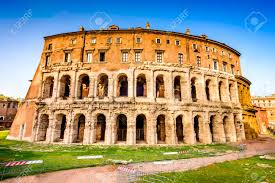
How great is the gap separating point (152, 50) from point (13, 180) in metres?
20.0

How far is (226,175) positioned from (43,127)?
2287cm

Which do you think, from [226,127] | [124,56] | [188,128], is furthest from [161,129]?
[124,56]

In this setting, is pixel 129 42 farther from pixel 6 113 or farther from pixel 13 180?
pixel 6 113

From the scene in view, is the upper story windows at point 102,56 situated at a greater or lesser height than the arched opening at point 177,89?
greater

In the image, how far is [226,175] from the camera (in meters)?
8.77

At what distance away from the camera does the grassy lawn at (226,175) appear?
311 inches

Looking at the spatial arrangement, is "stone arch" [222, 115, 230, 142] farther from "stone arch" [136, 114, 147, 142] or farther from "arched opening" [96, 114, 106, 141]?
"arched opening" [96, 114, 106, 141]

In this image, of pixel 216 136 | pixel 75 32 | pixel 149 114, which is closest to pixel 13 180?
pixel 149 114

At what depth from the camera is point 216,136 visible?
24.0m

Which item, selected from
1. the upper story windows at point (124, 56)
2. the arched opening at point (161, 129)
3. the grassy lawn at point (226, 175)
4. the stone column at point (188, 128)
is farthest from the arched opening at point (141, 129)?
the grassy lawn at point (226, 175)

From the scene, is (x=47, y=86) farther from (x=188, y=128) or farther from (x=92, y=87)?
(x=188, y=128)

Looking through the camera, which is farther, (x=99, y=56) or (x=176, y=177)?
(x=99, y=56)

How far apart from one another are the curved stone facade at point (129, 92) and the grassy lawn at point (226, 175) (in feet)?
34.3

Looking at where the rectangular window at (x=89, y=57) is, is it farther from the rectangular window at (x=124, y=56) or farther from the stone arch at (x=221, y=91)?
the stone arch at (x=221, y=91)
